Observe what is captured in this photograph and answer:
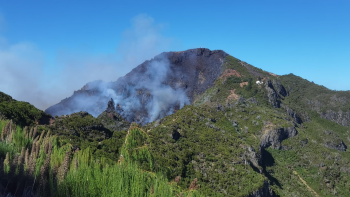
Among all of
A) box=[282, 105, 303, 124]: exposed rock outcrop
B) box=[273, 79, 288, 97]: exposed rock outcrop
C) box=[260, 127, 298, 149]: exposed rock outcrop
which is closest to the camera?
box=[260, 127, 298, 149]: exposed rock outcrop

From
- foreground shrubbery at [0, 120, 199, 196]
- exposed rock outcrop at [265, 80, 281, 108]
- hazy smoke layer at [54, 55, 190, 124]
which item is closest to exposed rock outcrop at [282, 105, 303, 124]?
exposed rock outcrop at [265, 80, 281, 108]

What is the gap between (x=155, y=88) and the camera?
96.9 meters

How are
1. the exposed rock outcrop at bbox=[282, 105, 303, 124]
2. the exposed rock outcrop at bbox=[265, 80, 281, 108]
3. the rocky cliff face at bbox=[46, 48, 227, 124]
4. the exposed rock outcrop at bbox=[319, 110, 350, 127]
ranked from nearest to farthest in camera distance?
the exposed rock outcrop at bbox=[282, 105, 303, 124] → the exposed rock outcrop at bbox=[265, 80, 281, 108] → the exposed rock outcrop at bbox=[319, 110, 350, 127] → the rocky cliff face at bbox=[46, 48, 227, 124]

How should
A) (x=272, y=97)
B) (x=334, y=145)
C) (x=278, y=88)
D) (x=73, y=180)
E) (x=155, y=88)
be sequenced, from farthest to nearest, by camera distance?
(x=155, y=88) < (x=278, y=88) < (x=272, y=97) < (x=334, y=145) < (x=73, y=180)

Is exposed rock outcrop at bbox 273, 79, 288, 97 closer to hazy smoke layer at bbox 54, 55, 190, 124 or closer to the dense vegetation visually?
the dense vegetation

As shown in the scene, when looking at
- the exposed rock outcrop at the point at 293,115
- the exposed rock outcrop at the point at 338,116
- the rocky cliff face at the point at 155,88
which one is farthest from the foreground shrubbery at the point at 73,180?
the exposed rock outcrop at the point at 338,116

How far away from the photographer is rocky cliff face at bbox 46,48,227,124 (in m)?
90.8

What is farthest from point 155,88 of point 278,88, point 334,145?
point 334,145

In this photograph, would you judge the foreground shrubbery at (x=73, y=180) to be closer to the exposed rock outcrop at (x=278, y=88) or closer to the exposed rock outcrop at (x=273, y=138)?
the exposed rock outcrop at (x=273, y=138)

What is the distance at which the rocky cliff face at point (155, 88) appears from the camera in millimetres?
90812

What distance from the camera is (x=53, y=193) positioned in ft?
10.2

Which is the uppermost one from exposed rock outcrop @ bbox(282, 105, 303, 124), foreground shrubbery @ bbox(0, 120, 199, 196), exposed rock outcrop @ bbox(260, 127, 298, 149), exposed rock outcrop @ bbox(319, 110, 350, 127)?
exposed rock outcrop @ bbox(319, 110, 350, 127)

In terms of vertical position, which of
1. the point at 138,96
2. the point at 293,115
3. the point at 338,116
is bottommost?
the point at 293,115

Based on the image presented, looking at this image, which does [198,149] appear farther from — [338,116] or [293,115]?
[338,116]
